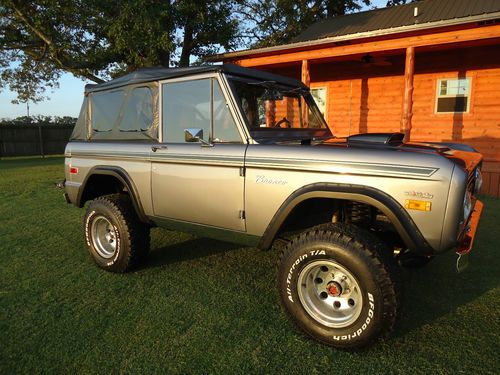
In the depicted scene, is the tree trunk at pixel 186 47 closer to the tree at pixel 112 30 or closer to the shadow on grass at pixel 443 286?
the tree at pixel 112 30

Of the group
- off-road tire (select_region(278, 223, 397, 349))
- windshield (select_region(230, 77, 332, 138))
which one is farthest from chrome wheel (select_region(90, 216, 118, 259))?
off-road tire (select_region(278, 223, 397, 349))

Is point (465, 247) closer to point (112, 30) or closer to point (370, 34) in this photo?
point (370, 34)

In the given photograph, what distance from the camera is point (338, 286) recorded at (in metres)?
2.65

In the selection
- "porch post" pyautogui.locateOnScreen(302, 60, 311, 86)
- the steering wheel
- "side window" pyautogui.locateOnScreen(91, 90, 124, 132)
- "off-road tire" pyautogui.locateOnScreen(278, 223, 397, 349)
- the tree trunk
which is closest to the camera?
"off-road tire" pyautogui.locateOnScreen(278, 223, 397, 349)

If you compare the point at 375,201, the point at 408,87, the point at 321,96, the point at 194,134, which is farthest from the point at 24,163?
the point at 375,201

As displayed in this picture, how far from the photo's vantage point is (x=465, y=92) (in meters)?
10.1

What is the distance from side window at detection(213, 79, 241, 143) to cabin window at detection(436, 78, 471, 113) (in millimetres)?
9340

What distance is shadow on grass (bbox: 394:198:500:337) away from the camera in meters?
3.03

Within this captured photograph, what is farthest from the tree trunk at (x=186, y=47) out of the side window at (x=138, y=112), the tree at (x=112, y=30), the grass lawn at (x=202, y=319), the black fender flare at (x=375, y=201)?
the black fender flare at (x=375, y=201)

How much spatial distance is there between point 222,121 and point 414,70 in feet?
31.2

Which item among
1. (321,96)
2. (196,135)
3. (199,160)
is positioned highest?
(321,96)

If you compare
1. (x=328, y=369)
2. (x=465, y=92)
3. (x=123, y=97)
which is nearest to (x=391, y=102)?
(x=465, y=92)

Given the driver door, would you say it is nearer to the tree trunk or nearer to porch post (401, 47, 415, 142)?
porch post (401, 47, 415, 142)

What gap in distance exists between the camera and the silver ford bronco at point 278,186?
94.3 inches
